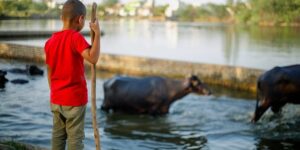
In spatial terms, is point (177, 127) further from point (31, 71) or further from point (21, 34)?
point (21, 34)

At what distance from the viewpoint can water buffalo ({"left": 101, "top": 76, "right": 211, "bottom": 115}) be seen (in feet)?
38.5

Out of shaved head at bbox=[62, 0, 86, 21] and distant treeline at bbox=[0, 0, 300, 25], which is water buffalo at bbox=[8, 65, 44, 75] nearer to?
distant treeline at bbox=[0, 0, 300, 25]

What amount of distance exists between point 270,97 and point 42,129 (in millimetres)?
5663

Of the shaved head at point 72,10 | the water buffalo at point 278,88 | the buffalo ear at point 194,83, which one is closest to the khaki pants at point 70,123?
the shaved head at point 72,10

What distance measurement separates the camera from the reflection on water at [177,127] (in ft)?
30.6

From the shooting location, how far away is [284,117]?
11.8 meters

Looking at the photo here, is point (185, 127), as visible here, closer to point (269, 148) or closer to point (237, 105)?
point (269, 148)

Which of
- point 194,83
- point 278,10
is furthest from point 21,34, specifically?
point 278,10

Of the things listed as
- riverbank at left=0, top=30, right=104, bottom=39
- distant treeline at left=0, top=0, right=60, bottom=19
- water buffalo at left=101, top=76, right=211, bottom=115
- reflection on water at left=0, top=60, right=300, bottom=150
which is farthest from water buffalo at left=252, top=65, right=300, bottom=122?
distant treeline at left=0, top=0, right=60, bottom=19

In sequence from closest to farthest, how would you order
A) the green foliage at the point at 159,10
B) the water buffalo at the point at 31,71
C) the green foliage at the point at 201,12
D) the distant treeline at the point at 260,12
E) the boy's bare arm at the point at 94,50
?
the boy's bare arm at the point at 94,50, the water buffalo at the point at 31,71, the distant treeline at the point at 260,12, the green foliage at the point at 201,12, the green foliage at the point at 159,10

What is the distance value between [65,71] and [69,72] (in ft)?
0.14

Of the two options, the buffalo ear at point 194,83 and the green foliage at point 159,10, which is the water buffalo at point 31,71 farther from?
the green foliage at point 159,10

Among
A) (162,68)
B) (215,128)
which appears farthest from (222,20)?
(215,128)

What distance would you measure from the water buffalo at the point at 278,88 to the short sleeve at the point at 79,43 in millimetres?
8135
